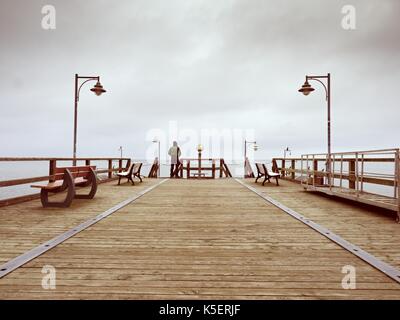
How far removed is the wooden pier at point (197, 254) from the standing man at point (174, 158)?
11.8 meters

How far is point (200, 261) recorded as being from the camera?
3051mm

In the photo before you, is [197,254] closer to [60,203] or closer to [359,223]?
[359,223]

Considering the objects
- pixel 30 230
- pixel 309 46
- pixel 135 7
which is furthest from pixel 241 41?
pixel 30 230

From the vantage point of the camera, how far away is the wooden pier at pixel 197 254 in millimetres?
2350

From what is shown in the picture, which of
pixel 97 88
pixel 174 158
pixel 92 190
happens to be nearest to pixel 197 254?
pixel 92 190

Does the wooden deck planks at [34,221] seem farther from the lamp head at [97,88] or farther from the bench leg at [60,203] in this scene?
the lamp head at [97,88]

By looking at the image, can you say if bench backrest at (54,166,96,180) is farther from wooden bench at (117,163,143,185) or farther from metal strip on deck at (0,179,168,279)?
wooden bench at (117,163,143,185)

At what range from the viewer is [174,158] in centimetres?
1783

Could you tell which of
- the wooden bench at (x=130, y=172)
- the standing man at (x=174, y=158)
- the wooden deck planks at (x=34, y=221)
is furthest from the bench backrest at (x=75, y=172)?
the standing man at (x=174, y=158)

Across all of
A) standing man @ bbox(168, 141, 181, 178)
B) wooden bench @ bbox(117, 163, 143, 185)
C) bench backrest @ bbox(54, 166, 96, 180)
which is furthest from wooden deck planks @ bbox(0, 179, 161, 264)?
standing man @ bbox(168, 141, 181, 178)

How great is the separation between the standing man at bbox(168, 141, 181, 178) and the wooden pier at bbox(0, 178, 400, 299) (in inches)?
465

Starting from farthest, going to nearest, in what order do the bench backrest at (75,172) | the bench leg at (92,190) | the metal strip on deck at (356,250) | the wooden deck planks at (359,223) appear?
the bench leg at (92,190) → the bench backrest at (75,172) → the wooden deck planks at (359,223) → the metal strip on deck at (356,250)

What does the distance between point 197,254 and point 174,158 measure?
14.7 metres
